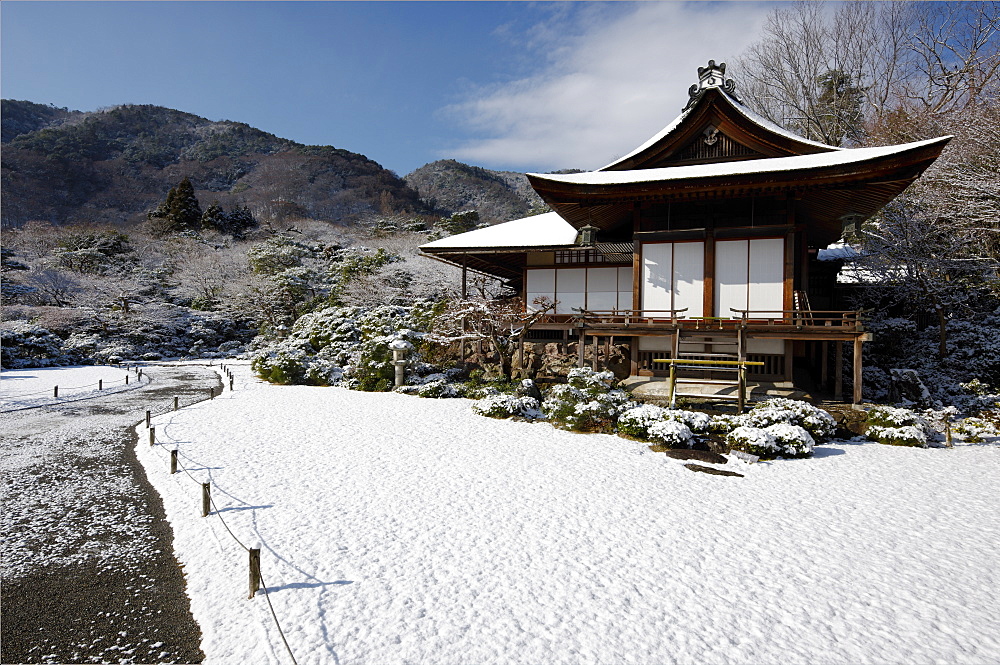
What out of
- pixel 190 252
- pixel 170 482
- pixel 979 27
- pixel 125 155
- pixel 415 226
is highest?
pixel 125 155

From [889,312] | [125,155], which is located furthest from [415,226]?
[125,155]

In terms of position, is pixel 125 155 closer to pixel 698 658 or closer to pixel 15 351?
pixel 15 351

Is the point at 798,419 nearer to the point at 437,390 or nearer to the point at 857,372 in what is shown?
the point at 857,372

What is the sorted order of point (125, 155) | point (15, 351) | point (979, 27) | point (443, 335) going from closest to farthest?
1. point (443, 335)
2. point (979, 27)
3. point (15, 351)
4. point (125, 155)

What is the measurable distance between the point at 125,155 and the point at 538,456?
101 m

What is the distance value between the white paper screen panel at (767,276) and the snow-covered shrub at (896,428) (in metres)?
3.54

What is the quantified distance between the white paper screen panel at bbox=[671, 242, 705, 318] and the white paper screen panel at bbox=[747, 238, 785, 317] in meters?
1.32

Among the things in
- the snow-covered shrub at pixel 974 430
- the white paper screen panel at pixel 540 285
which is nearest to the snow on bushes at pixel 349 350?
the white paper screen panel at pixel 540 285

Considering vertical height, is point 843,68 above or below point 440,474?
above

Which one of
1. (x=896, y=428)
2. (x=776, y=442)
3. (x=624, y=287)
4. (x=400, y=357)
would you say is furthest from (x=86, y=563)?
(x=624, y=287)

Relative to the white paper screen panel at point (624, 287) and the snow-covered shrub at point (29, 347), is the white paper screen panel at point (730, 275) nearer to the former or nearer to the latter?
the white paper screen panel at point (624, 287)

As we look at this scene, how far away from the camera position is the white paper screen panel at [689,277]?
1402cm

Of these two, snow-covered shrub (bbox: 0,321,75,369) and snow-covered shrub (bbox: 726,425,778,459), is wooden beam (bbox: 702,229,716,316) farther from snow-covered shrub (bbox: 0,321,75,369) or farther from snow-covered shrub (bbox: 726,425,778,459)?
snow-covered shrub (bbox: 0,321,75,369)

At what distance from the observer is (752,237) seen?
13500mm
